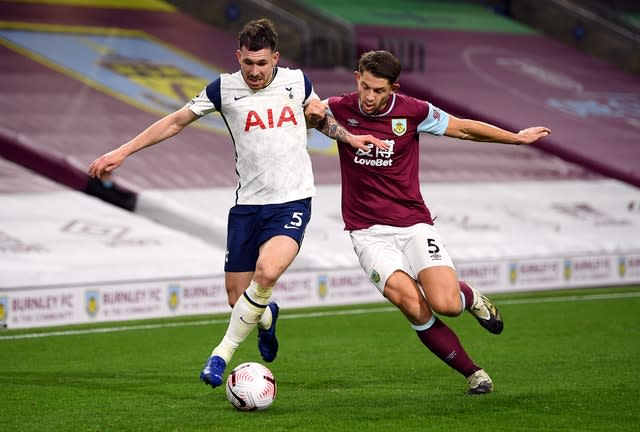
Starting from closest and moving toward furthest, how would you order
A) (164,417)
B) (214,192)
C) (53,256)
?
(164,417)
(53,256)
(214,192)

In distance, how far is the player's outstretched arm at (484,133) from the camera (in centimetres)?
740

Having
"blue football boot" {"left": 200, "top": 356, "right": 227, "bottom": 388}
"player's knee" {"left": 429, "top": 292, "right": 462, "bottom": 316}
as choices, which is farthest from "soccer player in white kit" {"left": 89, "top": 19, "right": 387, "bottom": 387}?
"player's knee" {"left": 429, "top": 292, "right": 462, "bottom": 316}

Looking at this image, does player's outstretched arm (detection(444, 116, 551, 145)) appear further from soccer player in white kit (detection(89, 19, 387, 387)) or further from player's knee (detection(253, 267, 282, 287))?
player's knee (detection(253, 267, 282, 287))

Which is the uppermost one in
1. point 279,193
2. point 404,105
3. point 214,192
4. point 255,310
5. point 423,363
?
point 404,105

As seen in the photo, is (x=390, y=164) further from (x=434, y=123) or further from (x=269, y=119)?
(x=269, y=119)

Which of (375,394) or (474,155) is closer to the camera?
(375,394)

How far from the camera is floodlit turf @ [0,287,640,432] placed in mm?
6367

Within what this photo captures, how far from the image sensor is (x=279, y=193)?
7.32 metres

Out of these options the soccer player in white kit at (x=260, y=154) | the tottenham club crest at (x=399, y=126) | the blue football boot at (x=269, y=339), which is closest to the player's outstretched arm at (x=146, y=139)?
the soccer player in white kit at (x=260, y=154)

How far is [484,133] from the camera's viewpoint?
7398 millimetres

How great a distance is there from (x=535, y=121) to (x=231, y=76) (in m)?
15.1

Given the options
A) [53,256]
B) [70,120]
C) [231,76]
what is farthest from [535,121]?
[231,76]

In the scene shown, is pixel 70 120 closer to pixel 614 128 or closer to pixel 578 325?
pixel 578 325

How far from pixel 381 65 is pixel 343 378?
2.42 metres
